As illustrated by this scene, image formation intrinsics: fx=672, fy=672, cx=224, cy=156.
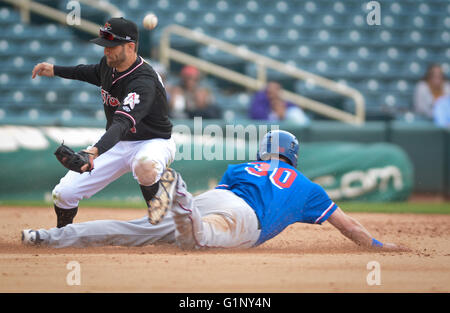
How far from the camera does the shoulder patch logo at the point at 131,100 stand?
5.18 metres

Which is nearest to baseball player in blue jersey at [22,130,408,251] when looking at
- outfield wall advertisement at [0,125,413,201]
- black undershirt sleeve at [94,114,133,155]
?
black undershirt sleeve at [94,114,133,155]

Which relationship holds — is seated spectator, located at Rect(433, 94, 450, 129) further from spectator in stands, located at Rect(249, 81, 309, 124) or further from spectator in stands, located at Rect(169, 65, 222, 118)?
spectator in stands, located at Rect(169, 65, 222, 118)

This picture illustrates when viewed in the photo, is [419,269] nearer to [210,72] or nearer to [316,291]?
[316,291]

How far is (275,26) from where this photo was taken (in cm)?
1574

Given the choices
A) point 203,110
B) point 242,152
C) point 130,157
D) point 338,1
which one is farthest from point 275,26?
point 130,157

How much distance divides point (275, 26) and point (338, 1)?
78.8 inches

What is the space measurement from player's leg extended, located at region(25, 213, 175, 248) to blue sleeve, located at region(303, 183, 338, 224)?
1124 millimetres

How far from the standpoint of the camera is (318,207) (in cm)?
523

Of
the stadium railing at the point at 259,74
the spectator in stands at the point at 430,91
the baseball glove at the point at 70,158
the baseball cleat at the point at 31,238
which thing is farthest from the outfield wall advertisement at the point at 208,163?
the baseball glove at the point at 70,158

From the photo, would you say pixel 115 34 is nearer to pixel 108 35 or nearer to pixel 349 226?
pixel 108 35

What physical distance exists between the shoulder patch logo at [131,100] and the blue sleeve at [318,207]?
1544 millimetres

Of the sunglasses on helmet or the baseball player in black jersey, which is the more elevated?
the sunglasses on helmet

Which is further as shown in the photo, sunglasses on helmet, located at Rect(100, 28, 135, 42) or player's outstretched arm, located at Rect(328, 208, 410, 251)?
sunglasses on helmet, located at Rect(100, 28, 135, 42)

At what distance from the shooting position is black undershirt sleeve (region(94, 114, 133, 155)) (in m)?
4.86
